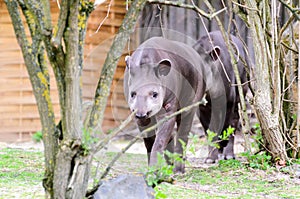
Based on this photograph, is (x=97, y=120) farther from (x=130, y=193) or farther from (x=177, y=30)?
(x=177, y=30)

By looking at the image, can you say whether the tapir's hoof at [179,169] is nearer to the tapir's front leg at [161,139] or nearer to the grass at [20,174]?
the tapir's front leg at [161,139]

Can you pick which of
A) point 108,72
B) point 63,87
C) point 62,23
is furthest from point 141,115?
point 62,23

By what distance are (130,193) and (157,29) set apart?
7.11 metres

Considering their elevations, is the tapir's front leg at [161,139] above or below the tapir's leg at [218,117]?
→ below

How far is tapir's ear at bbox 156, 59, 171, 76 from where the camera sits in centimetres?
577

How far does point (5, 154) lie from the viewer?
6.98 m

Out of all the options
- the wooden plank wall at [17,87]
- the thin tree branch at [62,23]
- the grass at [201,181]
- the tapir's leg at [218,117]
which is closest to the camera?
the thin tree branch at [62,23]

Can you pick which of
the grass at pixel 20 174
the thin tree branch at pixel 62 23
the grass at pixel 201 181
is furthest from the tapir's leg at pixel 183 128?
the thin tree branch at pixel 62 23

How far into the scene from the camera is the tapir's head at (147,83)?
5.63 meters

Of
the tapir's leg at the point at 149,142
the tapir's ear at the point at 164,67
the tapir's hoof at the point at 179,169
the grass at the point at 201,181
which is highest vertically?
the tapir's ear at the point at 164,67

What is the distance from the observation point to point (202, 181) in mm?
5480

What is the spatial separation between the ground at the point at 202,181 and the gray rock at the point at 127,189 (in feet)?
1.85

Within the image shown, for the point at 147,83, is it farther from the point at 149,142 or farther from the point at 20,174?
the point at 20,174

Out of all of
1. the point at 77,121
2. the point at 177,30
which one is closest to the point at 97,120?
the point at 77,121
